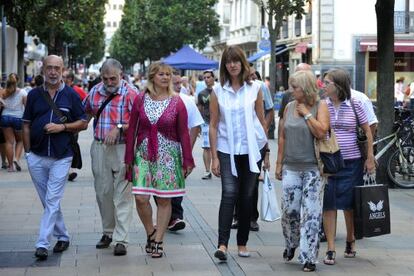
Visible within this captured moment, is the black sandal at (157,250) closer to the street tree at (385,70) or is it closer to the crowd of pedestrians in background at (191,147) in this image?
the crowd of pedestrians in background at (191,147)

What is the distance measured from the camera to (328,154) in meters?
6.96

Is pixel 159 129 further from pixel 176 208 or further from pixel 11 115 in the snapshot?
pixel 11 115

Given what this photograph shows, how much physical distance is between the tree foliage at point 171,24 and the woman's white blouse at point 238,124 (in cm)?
4976

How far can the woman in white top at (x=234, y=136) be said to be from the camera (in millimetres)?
7199

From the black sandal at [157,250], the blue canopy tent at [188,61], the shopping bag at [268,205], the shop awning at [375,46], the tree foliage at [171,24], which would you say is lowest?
the black sandal at [157,250]

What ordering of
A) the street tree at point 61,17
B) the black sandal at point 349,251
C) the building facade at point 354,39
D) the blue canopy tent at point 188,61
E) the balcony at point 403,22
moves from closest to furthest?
the black sandal at point 349,251, the street tree at point 61,17, the blue canopy tent at point 188,61, the building facade at point 354,39, the balcony at point 403,22

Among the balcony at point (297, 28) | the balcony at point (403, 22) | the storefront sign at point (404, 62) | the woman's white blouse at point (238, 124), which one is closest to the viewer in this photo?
the woman's white blouse at point (238, 124)

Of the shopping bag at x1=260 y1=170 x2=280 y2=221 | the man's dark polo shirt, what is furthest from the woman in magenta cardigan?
the shopping bag at x1=260 y1=170 x2=280 y2=221

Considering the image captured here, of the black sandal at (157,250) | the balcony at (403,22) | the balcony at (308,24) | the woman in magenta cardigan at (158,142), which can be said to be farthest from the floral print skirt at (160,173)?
the balcony at (308,24)

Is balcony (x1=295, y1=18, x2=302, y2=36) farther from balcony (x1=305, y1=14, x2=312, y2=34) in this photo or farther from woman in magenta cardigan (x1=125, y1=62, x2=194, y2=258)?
woman in magenta cardigan (x1=125, y1=62, x2=194, y2=258)

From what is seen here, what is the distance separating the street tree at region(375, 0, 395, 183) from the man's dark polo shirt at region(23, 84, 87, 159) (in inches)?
235

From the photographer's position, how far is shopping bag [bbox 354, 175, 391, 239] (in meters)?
7.41

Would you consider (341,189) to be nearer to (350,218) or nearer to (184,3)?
(350,218)

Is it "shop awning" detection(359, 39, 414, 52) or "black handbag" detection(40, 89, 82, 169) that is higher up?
"shop awning" detection(359, 39, 414, 52)
